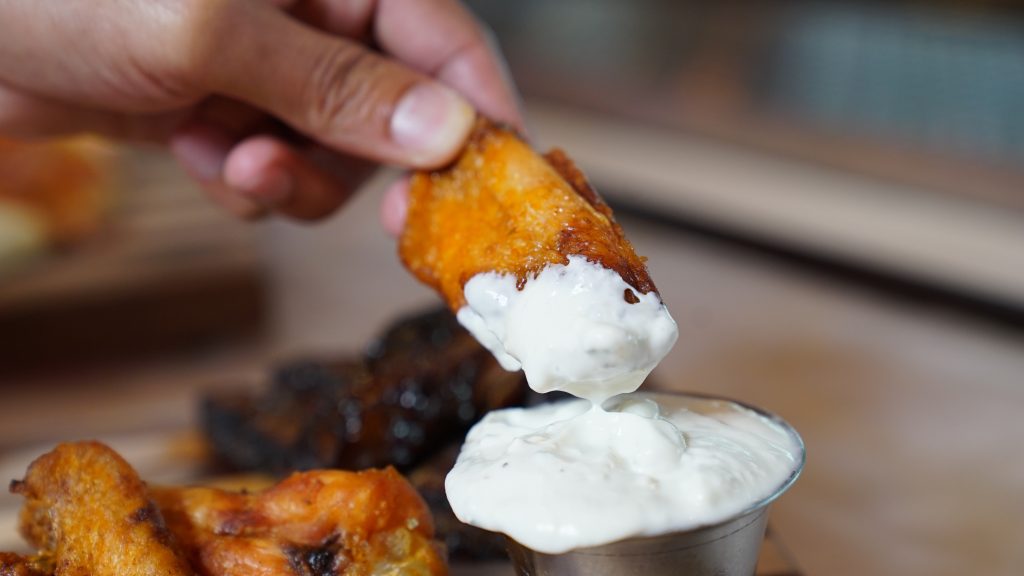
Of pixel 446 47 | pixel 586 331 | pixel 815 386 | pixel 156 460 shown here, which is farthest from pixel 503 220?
pixel 815 386

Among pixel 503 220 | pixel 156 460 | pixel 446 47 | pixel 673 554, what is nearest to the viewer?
pixel 673 554

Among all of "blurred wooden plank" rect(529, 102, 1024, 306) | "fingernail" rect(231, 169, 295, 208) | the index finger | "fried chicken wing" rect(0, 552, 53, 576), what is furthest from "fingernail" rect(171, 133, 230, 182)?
"blurred wooden plank" rect(529, 102, 1024, 306)

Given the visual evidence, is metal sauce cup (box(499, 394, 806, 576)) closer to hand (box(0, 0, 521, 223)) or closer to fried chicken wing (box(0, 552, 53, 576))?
fried chicken wing (box(0, 552, 53, 576))

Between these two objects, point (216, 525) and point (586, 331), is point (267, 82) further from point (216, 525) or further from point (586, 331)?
point (586, 331)

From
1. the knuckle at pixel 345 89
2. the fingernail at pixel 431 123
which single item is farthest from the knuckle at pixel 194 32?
the fingernail at pixel 431 123

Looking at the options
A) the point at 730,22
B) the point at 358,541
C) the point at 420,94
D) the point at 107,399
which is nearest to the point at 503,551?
the point at 358,541

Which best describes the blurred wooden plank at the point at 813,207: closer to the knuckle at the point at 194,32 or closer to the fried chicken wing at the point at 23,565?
the knuckle at the point at 194,32

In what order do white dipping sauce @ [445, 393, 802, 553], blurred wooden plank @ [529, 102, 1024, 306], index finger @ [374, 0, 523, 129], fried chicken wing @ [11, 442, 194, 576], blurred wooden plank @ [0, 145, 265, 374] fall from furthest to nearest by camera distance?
blurred wooden plank @ [529, 102, 1024, 306], blurred wooden plank @ [0, 145, 265, 374], index finger @ [374, 0, 523, 129], fried chicken wing @ [11, 442, 194, 576], white dipping sauce @ [445, 393, 802, 553]
